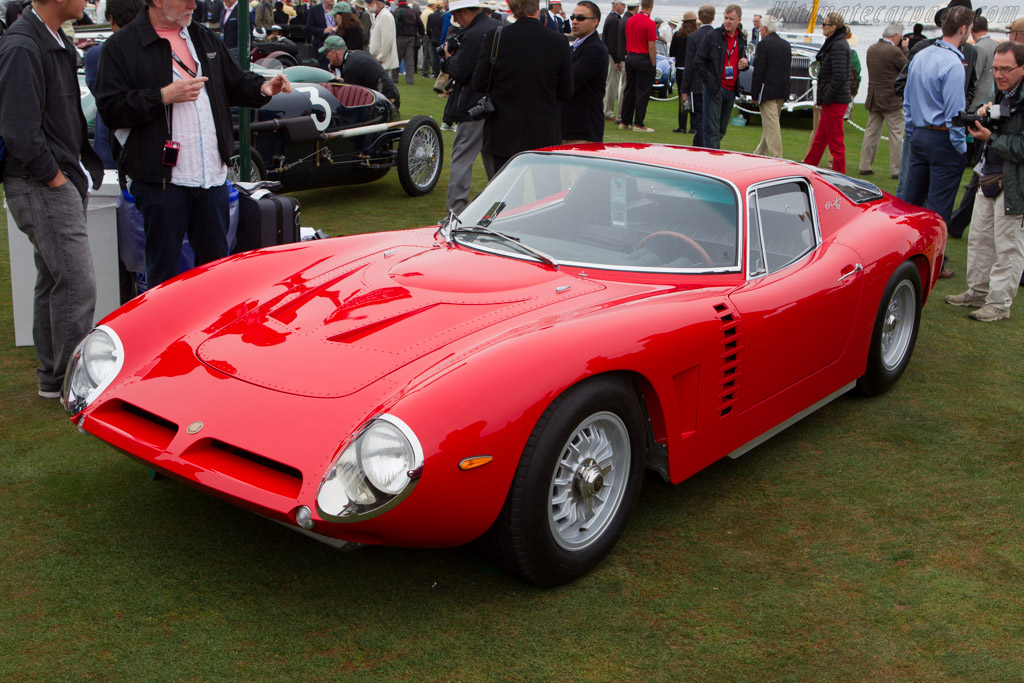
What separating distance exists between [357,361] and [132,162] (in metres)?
2.20

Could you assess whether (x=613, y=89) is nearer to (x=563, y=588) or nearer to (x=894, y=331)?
(x=894, y=331)

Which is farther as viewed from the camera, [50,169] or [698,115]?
[698,115]

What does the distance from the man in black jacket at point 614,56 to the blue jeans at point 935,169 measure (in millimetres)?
8236

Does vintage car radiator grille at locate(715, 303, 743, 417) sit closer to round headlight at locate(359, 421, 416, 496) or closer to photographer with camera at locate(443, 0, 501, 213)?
round headlight at locate(359, 421, 416, 496)

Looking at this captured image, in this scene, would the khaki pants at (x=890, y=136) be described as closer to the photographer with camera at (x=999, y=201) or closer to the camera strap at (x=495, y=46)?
the photographer with camera at (x=999, y=201)

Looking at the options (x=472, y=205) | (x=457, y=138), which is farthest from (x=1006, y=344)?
(x=457, y=138)

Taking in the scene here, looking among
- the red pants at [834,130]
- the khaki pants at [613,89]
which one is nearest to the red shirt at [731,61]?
the red pants at [834,130]

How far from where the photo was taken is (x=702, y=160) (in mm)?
4109

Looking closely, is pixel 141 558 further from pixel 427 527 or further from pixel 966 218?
pixel 966 218

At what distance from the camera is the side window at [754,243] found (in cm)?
374

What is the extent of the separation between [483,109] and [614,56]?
9.16 m

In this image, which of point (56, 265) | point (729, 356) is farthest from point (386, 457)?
point (56, 265)

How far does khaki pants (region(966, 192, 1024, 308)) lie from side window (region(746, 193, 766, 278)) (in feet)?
9.11

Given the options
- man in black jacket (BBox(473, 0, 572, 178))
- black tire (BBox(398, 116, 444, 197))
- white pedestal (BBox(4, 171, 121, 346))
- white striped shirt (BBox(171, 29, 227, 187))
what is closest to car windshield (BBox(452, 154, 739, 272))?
white striped shirt (BBox(171, 29, 227, 187))
